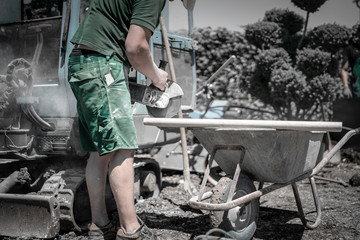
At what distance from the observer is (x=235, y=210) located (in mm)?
2385

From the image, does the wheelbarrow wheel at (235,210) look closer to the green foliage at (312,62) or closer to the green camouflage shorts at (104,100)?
the green camouflage shorts at (104,100)

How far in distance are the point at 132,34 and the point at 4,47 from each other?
1985mm

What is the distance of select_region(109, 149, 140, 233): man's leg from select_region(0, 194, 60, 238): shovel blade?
2.07 feet

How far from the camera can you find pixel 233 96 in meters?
10.0

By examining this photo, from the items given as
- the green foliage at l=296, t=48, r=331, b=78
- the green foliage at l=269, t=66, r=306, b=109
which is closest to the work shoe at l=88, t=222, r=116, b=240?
the green foliage at l=269, t=66, r=306, b=109

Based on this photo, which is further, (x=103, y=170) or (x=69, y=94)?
(x=69, y=94)

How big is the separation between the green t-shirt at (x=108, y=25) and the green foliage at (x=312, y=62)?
16.6 feet

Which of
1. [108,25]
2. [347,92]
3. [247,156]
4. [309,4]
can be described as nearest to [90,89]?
[108,25]

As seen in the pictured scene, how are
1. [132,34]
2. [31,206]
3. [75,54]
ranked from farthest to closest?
1. [31,206]
2. [75,54]
3. [132,34]

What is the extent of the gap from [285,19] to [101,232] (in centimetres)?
651

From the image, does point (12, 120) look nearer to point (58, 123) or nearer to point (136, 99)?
point (58, 123)

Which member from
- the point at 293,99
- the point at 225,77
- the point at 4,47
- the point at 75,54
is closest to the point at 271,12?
Result: the point at 293,99

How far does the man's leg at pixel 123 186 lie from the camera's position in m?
2.17

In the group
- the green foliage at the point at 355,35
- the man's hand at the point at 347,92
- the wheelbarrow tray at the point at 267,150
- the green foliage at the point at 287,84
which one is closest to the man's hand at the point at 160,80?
the wheelbarrow tray at the point at 267,150
